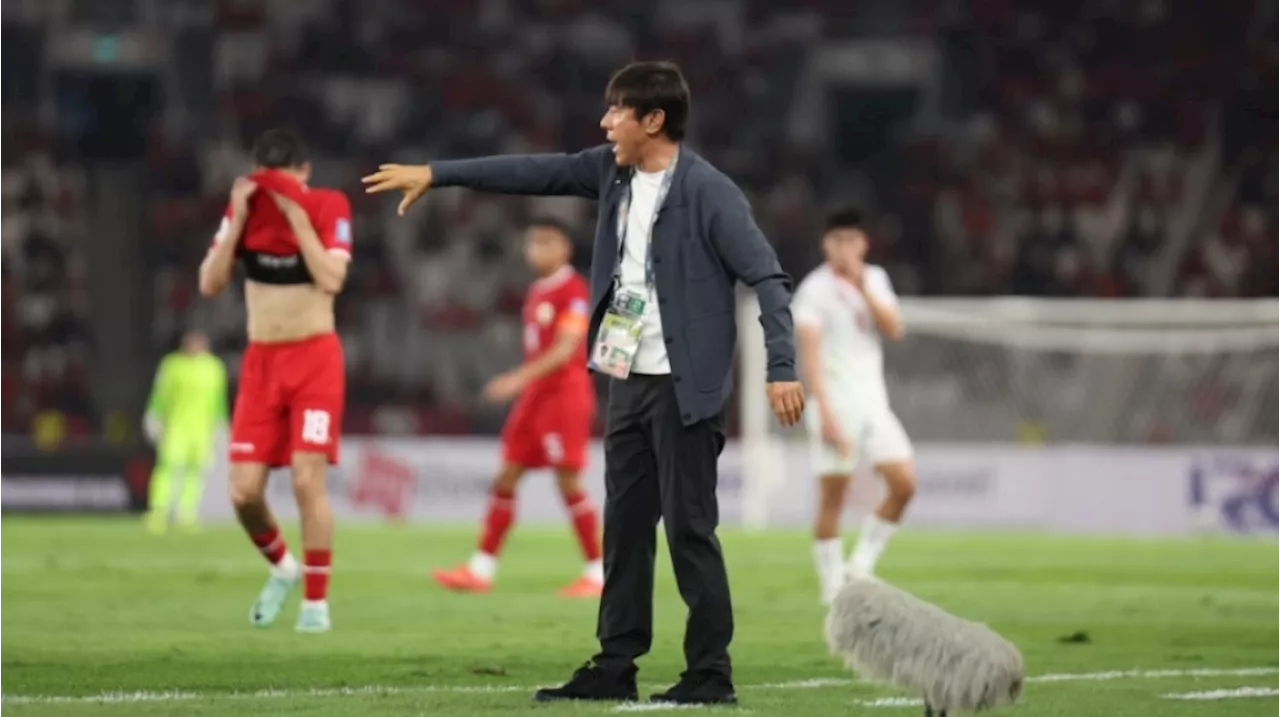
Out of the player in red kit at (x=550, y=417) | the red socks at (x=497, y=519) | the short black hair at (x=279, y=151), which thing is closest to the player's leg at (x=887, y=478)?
the player in red kit at (x=550, y=417)

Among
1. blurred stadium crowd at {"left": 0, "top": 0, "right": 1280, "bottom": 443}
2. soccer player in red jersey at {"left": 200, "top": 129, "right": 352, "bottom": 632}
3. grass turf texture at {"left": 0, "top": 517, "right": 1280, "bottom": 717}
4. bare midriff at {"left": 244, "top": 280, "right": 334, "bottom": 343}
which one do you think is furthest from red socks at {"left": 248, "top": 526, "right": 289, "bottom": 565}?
blurred stadium crowd at {"left": 0, "top": 0, "right": 1280, "bottom": 443}

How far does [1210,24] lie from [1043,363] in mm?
9062

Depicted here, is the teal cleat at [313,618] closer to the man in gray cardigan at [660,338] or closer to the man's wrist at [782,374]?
the man in gray cardigan at [660,338]

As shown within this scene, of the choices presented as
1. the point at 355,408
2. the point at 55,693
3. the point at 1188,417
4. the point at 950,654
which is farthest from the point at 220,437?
the point at 950,654

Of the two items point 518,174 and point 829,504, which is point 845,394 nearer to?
point 829,504

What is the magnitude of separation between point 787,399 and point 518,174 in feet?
4.61

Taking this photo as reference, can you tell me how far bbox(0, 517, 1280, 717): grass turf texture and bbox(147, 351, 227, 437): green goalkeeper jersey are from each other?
4.18 metres

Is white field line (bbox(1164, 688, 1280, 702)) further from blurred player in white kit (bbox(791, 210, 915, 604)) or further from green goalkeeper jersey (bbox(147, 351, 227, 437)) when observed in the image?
green goalkeeper jersey (bbox(147, 351, 227, 437))

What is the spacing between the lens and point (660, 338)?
8.38 meters

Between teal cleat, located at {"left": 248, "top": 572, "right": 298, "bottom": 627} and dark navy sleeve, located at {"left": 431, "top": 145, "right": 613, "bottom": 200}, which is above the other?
dark navy sleeve, located at {"left": 431, "top": 145, "right": 613, "bottom": 200}

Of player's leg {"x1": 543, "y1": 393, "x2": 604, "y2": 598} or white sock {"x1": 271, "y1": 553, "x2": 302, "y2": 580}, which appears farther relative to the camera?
player's leg {"x1": 543, "y1": 393, "x2": 604, "y2": 598}

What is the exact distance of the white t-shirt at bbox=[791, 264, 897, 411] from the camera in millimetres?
14148

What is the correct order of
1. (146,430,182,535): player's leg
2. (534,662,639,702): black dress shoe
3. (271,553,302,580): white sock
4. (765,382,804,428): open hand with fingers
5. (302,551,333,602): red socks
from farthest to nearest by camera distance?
(146,430,182,535): player's leg
(271,553,302,580): white sock
(302,551,333,602): red socks
(534,662,639,702): black dress shoe
(765,382,804,428): open hand with fingers

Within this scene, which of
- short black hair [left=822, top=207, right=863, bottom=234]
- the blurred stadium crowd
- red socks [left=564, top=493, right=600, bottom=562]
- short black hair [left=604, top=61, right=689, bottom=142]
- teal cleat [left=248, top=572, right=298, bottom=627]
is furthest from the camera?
the blurred stadium crowd
